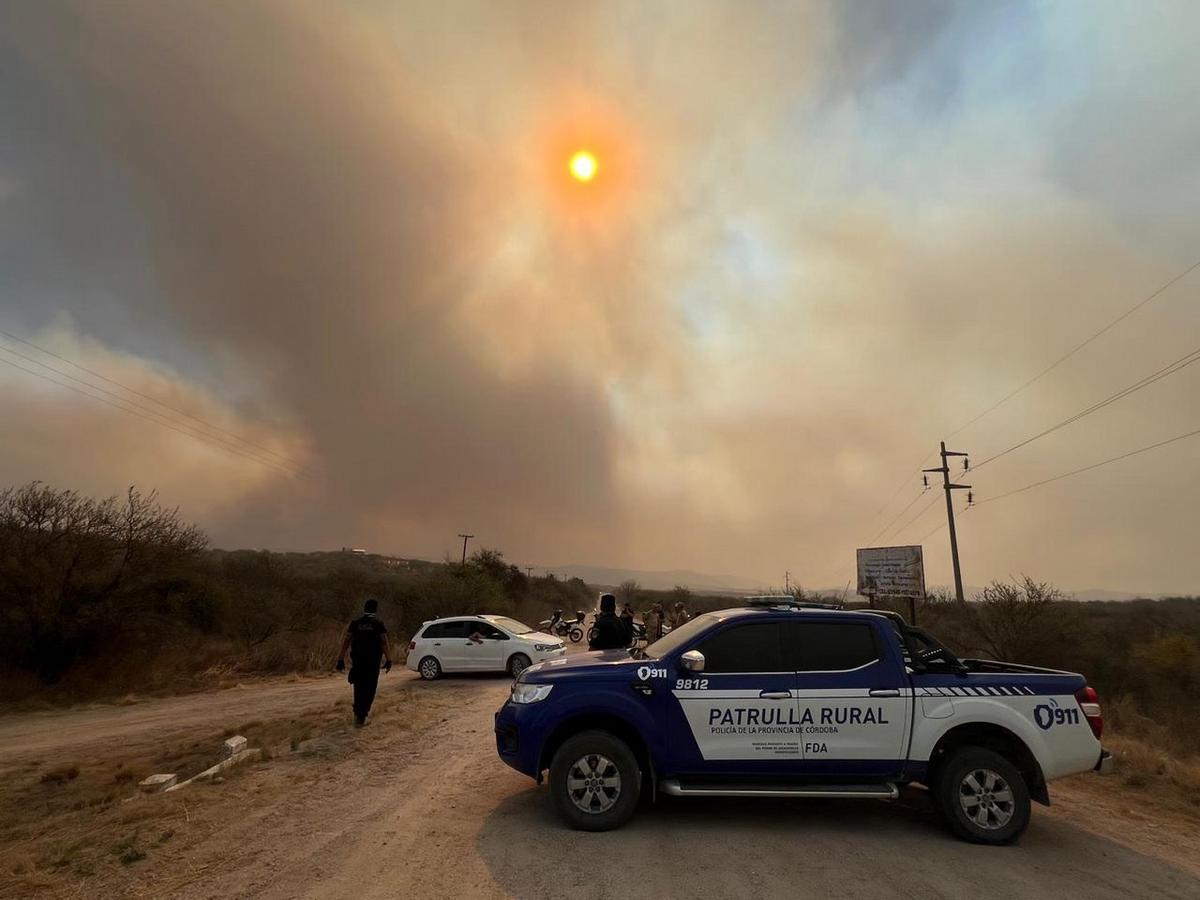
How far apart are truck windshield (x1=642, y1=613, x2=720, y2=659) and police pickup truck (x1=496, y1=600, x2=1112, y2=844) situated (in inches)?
11.5

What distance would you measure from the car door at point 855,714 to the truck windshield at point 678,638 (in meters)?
0.98

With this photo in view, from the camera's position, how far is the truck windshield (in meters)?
6.18

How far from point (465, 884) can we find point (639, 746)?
6.34ft

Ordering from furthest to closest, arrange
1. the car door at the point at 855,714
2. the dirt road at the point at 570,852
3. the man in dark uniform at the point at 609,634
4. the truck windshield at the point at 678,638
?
the man in dark uniform at the point at 609,634
the truck windshield at the point at 678,638
the car door at the point at 855,714
the dirt road at the point at 570,852

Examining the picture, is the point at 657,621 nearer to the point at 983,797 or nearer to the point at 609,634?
the point at 609,634

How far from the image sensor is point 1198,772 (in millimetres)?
7984

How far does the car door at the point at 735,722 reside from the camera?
5645 mm

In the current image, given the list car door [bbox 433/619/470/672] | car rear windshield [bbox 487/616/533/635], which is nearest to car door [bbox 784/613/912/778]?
car rear windshield [bbox 487/616/533/635]

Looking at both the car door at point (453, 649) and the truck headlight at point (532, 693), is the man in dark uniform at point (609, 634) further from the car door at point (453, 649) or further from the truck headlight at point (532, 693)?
the car door at point (453, 649)

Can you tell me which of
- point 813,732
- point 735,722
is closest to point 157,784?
point 735,722

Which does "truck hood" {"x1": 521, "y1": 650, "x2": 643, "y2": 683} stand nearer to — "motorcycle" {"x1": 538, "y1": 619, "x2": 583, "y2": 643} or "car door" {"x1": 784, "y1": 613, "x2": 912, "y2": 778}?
"car door" {"x1": 784, "y1": 613, "x2": 912, "y2": 778}

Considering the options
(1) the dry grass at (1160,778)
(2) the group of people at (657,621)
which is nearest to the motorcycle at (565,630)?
(2) the group of people at (657,621)

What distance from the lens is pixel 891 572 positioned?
25.9 metres

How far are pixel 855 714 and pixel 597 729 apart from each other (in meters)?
2.36
